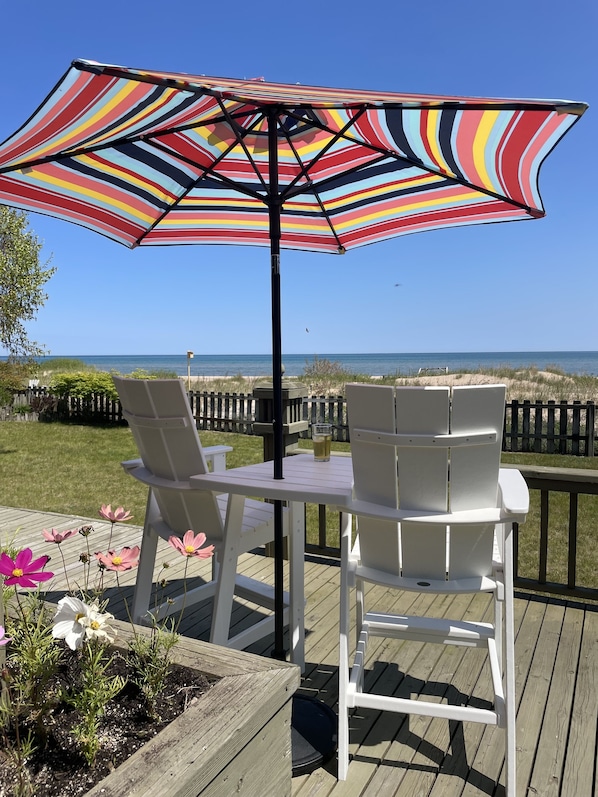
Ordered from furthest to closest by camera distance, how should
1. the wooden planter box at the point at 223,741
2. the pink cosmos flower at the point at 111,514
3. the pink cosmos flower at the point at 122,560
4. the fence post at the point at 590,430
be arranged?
1. the fence post at the point at 590,430
2. the pink cosmos flower at the point at 111,514
3. the pink cosmos flower at the point at 122,560
4. the wooden planter box at the point at 223,741

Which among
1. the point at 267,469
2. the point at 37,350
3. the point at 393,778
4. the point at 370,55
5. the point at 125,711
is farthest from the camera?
the point at 37,350

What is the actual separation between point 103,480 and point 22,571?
6356 millimetres

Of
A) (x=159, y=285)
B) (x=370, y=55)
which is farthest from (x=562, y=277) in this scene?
(x=370, y=55)

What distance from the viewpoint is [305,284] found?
56.6 m

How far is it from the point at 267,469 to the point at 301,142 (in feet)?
5.65

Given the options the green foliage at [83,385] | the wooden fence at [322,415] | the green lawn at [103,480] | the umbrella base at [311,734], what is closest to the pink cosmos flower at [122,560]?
the umbrella base at [311,734]

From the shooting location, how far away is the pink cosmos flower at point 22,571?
103cm

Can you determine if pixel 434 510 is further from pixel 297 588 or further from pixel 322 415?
pixel 322 415

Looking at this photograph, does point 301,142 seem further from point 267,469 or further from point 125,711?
point 125,711

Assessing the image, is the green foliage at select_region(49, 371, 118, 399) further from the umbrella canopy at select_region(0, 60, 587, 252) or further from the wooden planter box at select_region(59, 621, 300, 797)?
the wooden planter box at select_region(59, 621, 300, 797)

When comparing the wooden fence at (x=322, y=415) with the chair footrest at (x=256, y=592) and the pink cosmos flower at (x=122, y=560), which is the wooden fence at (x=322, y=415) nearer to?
the chair footrest at (x=256, y=592)

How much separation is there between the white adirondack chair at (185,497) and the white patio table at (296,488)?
8cm

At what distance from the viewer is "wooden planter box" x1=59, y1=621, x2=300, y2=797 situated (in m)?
0.87

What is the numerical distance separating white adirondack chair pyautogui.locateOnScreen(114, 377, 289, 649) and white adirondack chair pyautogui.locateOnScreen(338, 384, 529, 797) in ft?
1.90
